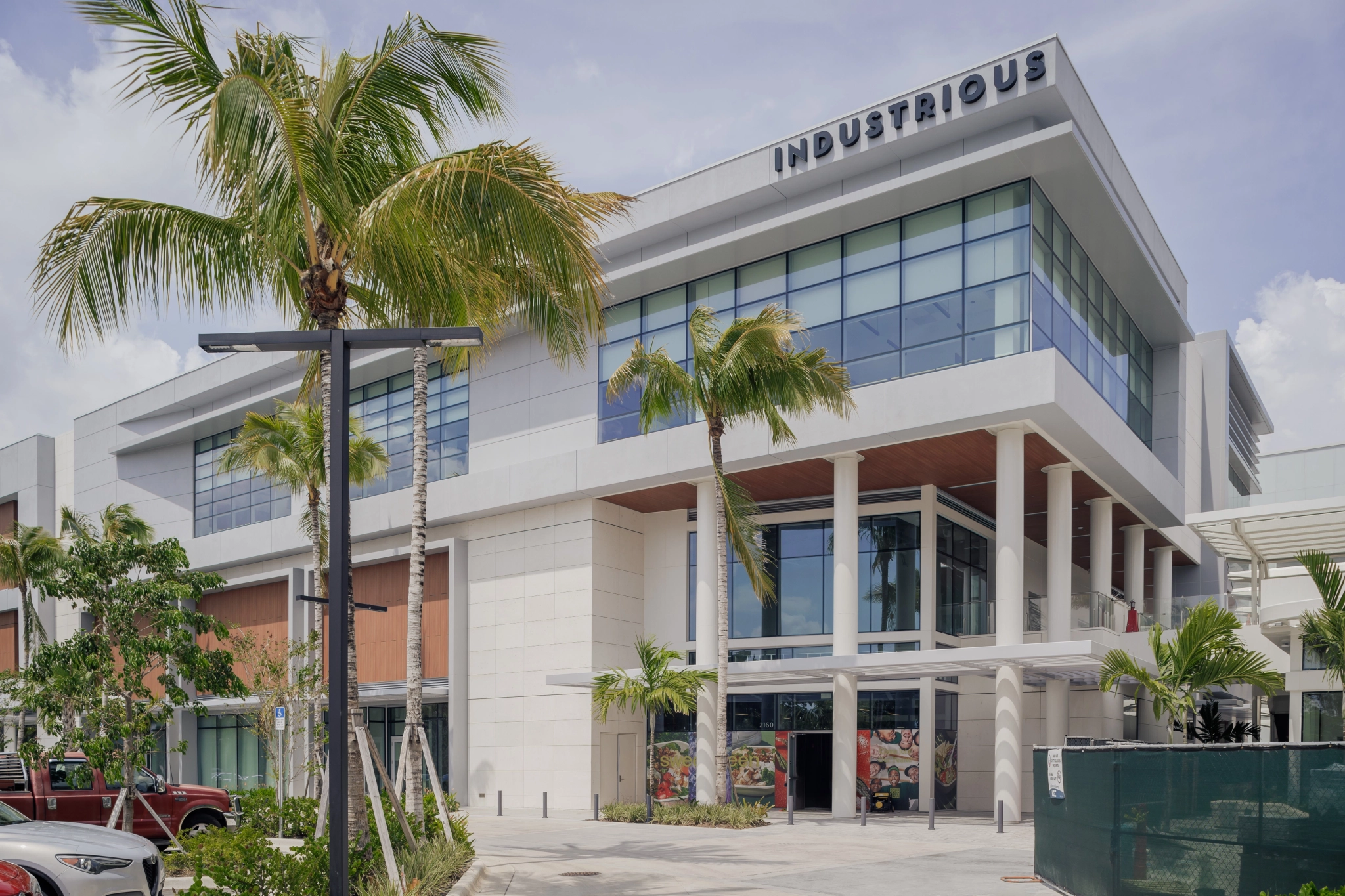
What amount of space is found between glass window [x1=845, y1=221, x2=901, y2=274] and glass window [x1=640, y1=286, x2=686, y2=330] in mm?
5534

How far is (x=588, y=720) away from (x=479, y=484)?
8.39 metres

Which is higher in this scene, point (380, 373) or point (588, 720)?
point (380, 373)

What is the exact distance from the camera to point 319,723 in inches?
1213

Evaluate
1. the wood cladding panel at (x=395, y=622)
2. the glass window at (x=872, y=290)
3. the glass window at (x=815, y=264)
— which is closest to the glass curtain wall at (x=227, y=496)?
the wood cladding panel at (x=395, y=622)

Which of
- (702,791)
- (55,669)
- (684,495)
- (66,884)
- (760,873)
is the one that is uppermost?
(684,495)

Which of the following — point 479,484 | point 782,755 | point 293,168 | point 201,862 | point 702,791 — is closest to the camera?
point 201,862

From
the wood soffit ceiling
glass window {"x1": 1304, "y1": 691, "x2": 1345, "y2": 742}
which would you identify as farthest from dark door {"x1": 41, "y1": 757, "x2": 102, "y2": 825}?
glass window {"x1": 1304, "y1": 691, "x2": 1345, "y2": 742}

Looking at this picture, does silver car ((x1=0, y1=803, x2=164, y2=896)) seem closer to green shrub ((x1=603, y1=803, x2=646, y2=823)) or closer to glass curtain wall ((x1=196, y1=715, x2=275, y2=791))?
green shrub ((x1=603, y1=803, x2=646, y2=823))

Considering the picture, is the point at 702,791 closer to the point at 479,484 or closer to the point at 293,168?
the point at 479,484

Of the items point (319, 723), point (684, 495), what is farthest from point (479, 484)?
point (319, 723)

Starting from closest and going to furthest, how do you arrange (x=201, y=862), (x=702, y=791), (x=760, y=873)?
(x=201, y=862) → (x=760, y=873) → (x=702, y=791)

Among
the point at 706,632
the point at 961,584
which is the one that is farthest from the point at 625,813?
the point at 961,584

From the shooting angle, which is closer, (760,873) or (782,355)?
(760,873)

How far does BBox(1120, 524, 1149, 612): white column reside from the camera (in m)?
38.1
